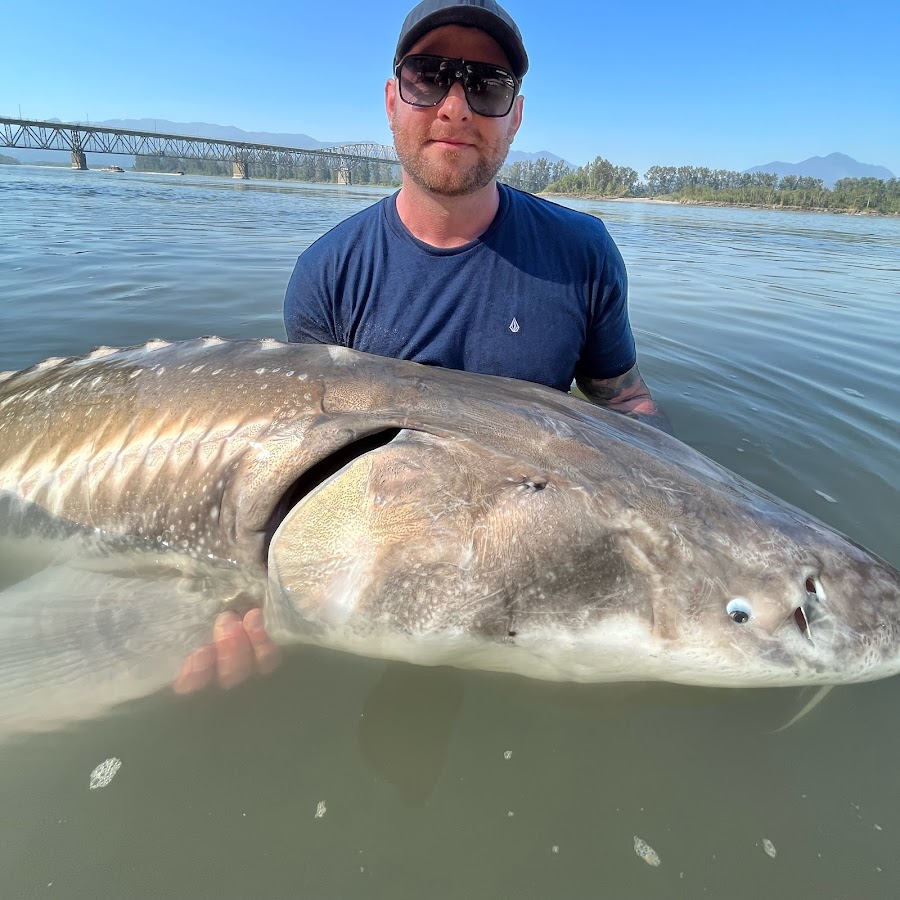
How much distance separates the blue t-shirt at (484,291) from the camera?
2881 millimetres

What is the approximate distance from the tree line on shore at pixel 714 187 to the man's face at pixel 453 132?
70.8 meters

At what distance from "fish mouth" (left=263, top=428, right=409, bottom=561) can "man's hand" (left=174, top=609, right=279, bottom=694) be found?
34cm

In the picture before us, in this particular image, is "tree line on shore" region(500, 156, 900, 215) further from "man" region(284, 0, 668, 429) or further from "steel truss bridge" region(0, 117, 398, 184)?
"man" region(284, 0, 668, 429)

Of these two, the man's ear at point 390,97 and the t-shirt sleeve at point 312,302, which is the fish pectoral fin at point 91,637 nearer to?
the t-shirt sleeve at point 312,302

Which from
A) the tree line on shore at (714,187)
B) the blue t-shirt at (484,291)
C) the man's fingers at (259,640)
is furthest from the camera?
the tree line on shore at (714,187)

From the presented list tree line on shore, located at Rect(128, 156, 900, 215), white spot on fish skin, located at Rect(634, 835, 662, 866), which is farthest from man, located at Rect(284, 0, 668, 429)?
tree line on shore, located at Rect(128, 156, 900, 215)

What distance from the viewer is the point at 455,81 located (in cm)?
266

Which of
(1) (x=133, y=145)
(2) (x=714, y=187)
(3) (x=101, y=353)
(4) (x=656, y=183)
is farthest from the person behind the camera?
(4) (x=656, y=183)

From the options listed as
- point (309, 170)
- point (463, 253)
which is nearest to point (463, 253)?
point (463, 253)

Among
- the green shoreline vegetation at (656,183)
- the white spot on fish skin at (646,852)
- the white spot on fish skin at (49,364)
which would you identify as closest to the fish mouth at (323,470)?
the white spot on fish skin at (646,852)

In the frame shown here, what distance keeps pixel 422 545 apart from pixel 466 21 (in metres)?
2.30

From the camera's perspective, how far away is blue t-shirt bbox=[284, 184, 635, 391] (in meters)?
2.88

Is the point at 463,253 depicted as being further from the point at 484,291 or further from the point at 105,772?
the point at 105,772

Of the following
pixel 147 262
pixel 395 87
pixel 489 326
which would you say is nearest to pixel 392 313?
pixel 489 326
